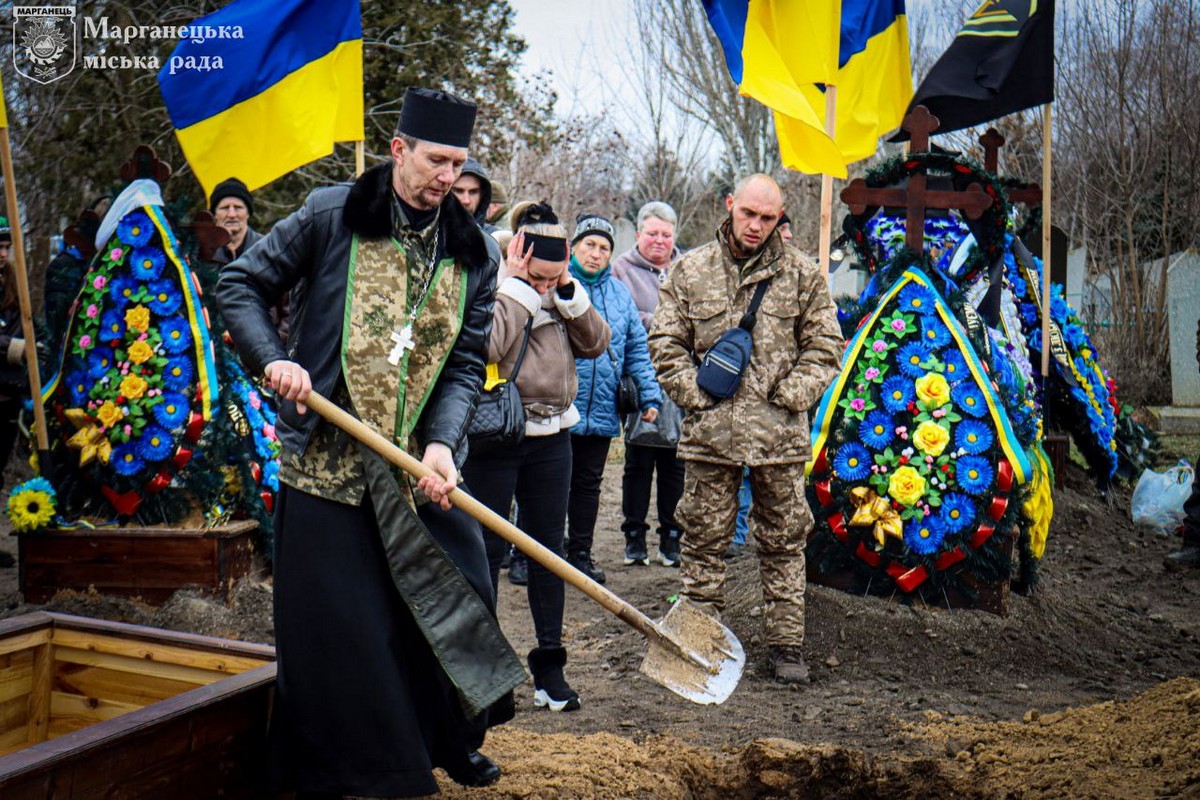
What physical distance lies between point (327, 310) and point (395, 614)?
86 centimetres

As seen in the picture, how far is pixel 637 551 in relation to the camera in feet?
24.7

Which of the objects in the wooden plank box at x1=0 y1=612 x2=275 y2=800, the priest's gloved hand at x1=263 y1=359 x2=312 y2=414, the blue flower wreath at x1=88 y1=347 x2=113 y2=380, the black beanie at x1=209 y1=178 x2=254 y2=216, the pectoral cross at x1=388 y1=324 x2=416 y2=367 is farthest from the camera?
the black beanie at x1=209 y1=178 x2=254 y2=216

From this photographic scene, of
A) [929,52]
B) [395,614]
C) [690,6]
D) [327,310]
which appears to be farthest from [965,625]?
[690,6]

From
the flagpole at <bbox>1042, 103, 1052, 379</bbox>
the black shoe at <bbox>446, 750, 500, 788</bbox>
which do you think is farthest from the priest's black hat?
the flagpole at <bbox>1042, 103, 1052, 379</bbox>

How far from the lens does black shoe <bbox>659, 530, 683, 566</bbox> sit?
749 centimetres

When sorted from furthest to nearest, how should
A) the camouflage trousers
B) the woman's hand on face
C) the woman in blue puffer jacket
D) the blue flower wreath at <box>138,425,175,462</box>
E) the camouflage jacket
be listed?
the woman in blue puffer jacket < the blue flower wreath at <box>138,425,175,462</box> < the camouflage trousers < the camouflage jacket < the woman's hand on face

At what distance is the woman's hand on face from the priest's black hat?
1434 millimetres

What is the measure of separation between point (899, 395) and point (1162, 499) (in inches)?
167

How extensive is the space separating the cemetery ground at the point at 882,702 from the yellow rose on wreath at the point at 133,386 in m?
1.01

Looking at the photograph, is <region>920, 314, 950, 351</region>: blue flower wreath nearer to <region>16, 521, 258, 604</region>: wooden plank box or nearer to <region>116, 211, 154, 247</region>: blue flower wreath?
<region>16, 521, 258, 604</region>: wooden plank box

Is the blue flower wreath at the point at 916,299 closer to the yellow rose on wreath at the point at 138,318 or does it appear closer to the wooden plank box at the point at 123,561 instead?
the wooden plank box at the point at 123,561

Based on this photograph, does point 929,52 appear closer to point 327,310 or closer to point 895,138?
point 895,138

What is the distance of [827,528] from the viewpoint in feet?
18.7

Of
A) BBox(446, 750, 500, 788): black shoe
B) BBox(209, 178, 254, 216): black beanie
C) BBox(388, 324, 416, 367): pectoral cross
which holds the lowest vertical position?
BBox(446, 750, 500, 788): black shoe
